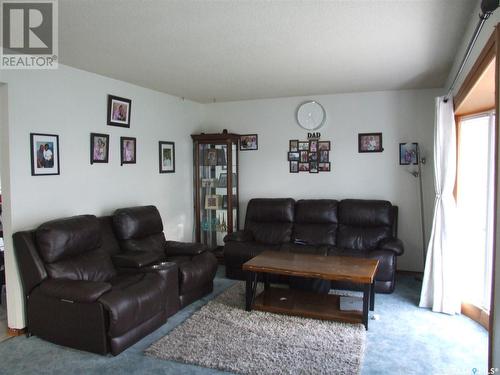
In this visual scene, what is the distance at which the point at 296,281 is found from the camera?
13.7 ft

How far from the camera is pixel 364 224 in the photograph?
4.78 meters

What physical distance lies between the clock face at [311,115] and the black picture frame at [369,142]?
571 mm

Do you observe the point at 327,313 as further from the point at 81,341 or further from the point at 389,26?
the point at 389,26

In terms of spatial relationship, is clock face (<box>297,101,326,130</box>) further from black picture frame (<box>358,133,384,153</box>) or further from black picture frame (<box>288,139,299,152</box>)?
black picture frame (<box>358,133,384,153</box>)

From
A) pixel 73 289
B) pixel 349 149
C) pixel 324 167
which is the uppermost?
pixel 349 149

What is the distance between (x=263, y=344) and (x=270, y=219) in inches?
91.9

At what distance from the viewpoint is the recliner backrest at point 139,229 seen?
13.2 feet

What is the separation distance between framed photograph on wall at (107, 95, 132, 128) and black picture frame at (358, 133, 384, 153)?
298 centimetres

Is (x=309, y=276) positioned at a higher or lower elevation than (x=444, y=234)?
lower

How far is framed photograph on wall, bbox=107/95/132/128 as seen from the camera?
4.22 metres

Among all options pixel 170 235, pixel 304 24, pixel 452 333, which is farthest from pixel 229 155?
pixel 452 333

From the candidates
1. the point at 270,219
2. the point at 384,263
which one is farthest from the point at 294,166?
the point at 384,263

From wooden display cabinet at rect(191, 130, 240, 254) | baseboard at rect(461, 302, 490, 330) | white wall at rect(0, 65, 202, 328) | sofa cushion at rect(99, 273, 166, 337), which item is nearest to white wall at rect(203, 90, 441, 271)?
wooden display cabinet at rect(191, 130, 240, 254)

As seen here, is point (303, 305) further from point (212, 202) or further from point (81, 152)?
point (81, 152)
